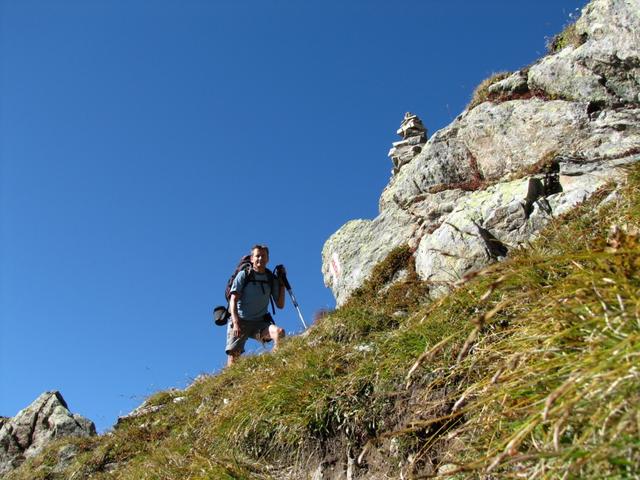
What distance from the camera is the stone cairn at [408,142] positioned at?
2684cm

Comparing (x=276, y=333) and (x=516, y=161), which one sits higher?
(x=516, y=161)

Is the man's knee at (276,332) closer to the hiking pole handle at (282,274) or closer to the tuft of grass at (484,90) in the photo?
the hiking pole handle at (282,274)

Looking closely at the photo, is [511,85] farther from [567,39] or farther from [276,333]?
[276,333]

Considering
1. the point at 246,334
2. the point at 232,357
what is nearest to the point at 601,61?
the point at 246,334

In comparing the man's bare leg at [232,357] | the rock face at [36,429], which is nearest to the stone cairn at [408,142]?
the man's bare leg at [232,357]

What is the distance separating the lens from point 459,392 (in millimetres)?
4934

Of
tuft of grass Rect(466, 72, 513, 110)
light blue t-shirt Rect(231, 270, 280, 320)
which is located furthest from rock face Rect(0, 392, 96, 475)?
tuft of grass Rect(466, 72, 513, 110)

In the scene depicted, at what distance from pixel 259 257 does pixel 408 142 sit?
15.7 m

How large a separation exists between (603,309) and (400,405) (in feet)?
9.87

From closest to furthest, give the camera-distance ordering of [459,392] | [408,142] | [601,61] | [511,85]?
[459,392] → [601,61] → [511,85] → [408,142]

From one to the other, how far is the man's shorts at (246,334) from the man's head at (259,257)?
1.39 meters

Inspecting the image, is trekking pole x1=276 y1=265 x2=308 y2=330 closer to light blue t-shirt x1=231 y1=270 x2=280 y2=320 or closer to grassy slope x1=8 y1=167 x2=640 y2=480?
light blue t-shirt x1=231 y1=270 x2=280 y2=320

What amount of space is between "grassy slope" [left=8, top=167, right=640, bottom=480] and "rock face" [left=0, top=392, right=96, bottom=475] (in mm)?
2027

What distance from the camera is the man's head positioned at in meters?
14.5
